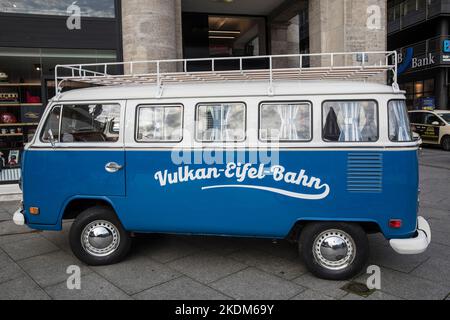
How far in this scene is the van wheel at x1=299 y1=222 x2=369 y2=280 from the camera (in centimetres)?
473

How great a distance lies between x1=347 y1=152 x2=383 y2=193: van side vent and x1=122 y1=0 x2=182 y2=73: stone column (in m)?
7.64

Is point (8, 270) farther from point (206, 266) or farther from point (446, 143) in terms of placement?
point (446, 143)

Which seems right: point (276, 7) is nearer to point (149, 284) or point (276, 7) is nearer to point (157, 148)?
point (157, 148)

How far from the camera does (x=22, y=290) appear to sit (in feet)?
15.2

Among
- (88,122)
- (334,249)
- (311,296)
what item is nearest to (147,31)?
(88,122)

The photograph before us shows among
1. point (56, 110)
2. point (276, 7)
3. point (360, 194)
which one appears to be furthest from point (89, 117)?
point (276, 7)

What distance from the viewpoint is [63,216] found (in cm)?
538

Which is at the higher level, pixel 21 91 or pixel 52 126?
pixel 21 91

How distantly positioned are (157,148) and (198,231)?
1.19 m

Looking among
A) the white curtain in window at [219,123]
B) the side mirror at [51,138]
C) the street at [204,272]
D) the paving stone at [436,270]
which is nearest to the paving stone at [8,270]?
the street at [204,272]

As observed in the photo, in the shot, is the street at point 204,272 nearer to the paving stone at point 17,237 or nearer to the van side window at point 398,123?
the paving stone at point 17,237

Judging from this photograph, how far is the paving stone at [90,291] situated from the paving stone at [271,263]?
172 centimetres

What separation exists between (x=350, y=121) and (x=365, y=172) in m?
0.63

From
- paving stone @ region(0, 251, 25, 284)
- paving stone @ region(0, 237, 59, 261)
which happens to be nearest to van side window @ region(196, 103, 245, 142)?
paving stone @ region(0, 251, 25, 284)
